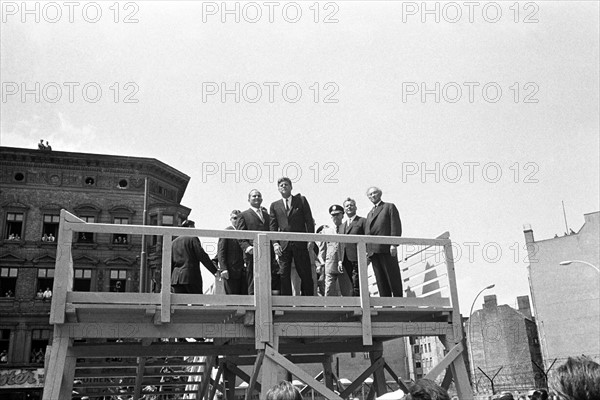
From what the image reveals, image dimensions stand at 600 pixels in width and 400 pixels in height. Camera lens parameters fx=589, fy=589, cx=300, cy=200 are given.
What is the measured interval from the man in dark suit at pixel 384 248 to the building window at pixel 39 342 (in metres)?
31.3

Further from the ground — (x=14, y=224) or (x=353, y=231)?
(x=14, y=224)

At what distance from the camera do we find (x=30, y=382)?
3325 cm

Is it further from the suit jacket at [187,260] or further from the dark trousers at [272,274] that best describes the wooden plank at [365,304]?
the suit jacket at [187,260]

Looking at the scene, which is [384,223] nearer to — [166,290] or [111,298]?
[166,290]

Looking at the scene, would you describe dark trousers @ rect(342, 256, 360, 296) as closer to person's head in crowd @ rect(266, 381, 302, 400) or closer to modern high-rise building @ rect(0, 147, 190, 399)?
person's head in crowd @ rect(266, 381, 302, 400)

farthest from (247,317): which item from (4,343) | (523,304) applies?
(523,304)

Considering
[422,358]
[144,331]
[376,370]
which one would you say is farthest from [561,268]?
[422,358]

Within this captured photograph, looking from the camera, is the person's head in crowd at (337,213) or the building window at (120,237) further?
the building window at (120,237)

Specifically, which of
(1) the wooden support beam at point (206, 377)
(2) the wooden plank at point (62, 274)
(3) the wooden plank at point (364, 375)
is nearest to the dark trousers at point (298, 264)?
(3) the wooden plank at point (364, 375)

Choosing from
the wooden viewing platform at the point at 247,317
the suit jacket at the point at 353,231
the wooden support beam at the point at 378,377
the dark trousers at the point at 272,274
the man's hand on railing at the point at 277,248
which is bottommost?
the wooden support beam at the point at 378,377

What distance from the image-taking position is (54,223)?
3719cm

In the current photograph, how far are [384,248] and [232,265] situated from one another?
220cm

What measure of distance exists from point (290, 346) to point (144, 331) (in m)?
2.88

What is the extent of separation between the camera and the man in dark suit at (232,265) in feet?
27.5
